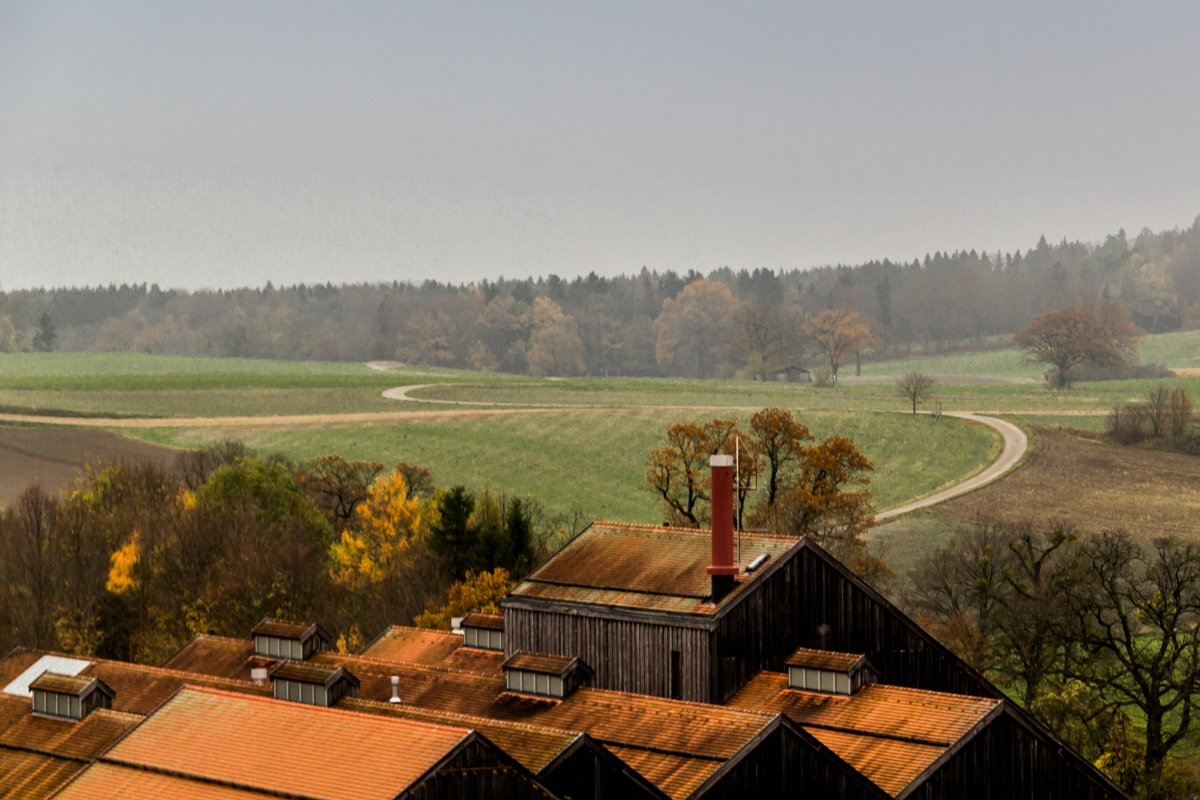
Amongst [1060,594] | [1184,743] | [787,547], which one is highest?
[787,547]

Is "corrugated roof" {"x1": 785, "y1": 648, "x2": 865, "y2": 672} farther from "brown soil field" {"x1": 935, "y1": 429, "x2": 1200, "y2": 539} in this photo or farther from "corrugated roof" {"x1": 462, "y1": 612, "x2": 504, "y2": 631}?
"brown soil field" {"x1": 935, "y1": 429, "x2": 1200, "y2": 539}

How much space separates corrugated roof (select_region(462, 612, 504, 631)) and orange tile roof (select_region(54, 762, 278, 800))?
16.4m

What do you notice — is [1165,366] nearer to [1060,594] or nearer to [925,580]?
[925,580]

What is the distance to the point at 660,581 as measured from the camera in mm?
44688

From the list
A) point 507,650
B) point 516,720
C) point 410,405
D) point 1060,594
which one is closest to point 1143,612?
point 1060,594

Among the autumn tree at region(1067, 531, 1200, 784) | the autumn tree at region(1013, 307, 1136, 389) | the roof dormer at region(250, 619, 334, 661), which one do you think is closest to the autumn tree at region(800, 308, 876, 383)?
the autumn tree at region(1013, 307, 1136, 389)

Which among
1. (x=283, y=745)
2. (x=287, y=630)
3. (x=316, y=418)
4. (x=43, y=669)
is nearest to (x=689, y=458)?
(x=287, y=630)

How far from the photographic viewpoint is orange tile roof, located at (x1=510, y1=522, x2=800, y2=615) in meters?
43.6

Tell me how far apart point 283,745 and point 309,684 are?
8.59 metres

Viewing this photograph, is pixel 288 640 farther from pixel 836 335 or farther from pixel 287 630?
pixel 836 335

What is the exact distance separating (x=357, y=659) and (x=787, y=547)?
1209 centimetres

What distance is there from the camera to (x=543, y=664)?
131 ft

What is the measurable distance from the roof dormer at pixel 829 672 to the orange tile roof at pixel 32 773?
16.4m

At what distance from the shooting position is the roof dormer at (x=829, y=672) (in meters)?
39.6
